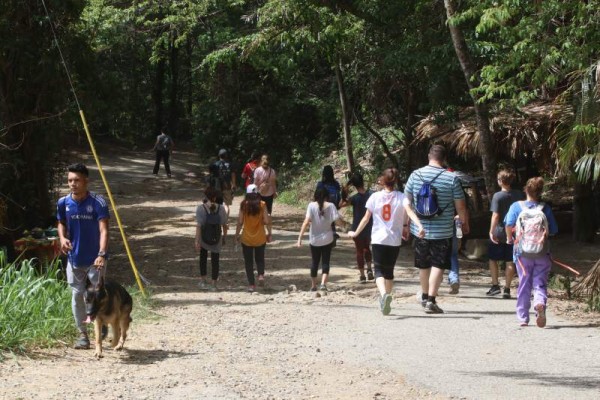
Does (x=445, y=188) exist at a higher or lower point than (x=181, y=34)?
lower

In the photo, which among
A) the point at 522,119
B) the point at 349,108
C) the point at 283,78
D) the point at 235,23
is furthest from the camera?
the point at 235,23

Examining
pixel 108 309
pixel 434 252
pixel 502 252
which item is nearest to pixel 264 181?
pixel 502 252

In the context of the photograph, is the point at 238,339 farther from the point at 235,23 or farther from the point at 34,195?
the point at 235,23

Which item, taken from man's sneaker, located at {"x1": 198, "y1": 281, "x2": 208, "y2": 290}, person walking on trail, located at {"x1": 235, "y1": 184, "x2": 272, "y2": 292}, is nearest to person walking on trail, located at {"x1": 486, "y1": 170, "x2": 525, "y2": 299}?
person walking on trail, located at {"x1": 235, "y1": 184, "x2": 272, "y2": 292}

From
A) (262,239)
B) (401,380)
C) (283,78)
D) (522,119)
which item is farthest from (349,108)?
(401,380)

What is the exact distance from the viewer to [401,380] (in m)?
7.68

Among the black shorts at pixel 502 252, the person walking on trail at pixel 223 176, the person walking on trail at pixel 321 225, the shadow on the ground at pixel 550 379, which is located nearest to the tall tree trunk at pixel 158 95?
the person walking on trail at pixel 223 176

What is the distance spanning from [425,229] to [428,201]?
333 millimetres

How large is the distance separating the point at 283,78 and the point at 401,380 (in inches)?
798

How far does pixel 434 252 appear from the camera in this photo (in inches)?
413

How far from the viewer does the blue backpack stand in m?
10.4

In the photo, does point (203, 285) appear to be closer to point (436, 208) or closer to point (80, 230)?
point (436, 208)

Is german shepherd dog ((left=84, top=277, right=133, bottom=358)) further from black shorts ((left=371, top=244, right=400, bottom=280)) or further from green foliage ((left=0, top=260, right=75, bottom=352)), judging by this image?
black shorts ((left=371, top=244, right=400, bottom=280))

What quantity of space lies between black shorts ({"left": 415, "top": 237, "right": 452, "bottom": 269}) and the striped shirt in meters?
0.06
